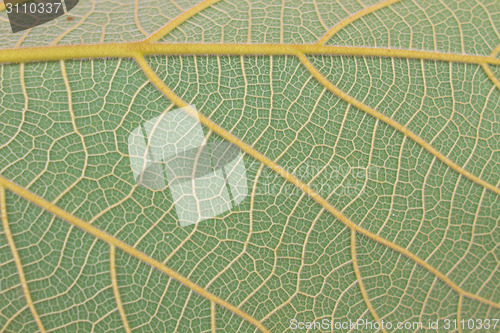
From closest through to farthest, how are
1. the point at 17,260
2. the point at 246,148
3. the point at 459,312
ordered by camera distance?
1. the point at 17,260
2. the point at 246,148
3. the point at 459,312

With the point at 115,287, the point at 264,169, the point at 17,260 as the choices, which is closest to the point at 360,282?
the point at 264,169

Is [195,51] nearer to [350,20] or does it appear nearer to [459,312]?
[350,20]

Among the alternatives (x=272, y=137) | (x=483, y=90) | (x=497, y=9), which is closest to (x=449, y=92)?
(x=483, y=90)

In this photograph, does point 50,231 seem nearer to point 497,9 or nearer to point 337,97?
point 337,97

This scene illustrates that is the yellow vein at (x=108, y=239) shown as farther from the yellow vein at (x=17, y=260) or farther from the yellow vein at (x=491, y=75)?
the yellow vein at (x=491, y=75)

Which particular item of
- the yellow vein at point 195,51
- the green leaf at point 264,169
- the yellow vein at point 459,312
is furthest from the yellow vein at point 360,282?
the yellow vein at point 195,51

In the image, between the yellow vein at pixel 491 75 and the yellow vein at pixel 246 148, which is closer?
the yellow vein at pixel 246 148
